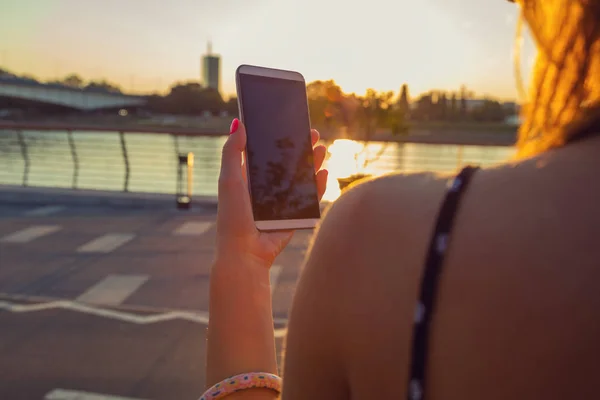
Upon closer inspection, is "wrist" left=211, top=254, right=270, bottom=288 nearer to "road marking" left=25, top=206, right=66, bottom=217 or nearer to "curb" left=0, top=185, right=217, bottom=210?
"curb" left=0, top=185, right=217, bottom=210

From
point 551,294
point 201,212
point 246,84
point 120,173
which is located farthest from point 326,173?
point 120,173

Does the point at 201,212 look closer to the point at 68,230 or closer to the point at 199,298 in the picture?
the point at 68,230

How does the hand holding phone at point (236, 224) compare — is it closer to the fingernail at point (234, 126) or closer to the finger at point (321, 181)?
the fingernail at point (234, 126)

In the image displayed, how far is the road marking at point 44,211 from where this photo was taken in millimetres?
7051

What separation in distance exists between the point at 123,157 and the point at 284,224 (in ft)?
27.0

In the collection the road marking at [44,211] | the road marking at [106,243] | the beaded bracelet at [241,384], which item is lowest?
the road marking at [106,243]

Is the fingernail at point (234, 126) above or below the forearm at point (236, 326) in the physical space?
above

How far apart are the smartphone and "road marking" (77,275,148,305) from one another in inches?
116

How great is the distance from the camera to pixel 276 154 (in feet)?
4.61

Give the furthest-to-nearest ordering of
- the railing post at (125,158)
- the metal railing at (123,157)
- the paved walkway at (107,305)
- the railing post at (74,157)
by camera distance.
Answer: the railing post at (74,157), the railing post at (125,158), the metal railing at (123,157), the paved walkway at (107,305)

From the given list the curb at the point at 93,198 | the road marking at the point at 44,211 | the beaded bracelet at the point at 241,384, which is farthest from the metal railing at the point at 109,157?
the beaded bracelet at the point at 241,384

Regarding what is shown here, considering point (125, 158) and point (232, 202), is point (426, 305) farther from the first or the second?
point (125, 158)

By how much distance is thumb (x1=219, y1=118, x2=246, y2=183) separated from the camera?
1.13 meters

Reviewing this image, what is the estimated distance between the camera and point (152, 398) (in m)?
2.73
